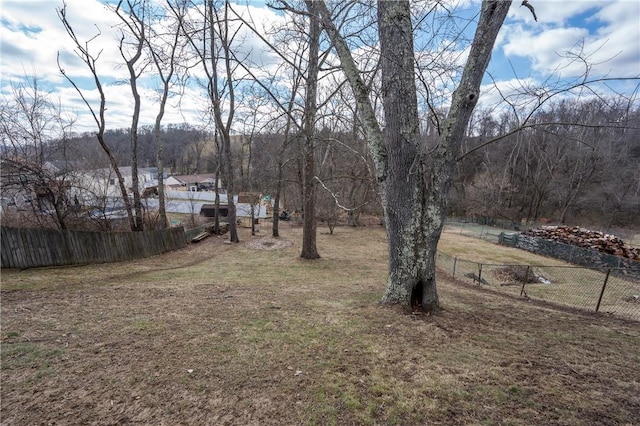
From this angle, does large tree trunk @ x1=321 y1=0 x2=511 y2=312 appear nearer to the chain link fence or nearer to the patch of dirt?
the chain link fence

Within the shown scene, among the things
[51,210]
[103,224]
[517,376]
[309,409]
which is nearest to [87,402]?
[309,409]

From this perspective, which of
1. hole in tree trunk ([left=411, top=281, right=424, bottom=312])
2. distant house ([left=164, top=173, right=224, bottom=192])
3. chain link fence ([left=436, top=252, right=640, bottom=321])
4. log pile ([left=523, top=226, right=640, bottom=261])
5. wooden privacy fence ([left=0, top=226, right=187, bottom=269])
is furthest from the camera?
distant house ([left=164, top=173, right=224, bottom=192])

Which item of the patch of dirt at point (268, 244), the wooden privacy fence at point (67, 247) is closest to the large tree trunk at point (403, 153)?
the wooden privacy fence at point (67, 247)

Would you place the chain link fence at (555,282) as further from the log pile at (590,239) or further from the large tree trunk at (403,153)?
the large tree trunk at (403,153)

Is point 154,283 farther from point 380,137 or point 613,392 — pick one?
point 613,392

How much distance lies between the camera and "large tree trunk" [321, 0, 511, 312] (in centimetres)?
387

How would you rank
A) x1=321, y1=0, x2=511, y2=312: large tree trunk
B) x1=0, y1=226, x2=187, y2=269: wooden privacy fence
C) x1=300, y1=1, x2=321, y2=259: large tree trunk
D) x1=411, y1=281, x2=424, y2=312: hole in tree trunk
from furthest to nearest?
x1=300, y1=1, x2=321, y2=259: large tree trunk, x1=0, y1=226, x2=187, y2=269: wooden privacy fence, x1=411, y1=281, x2=424, y2=312: hole in tree trunk, x1=321, y1=0, x2=511, y2=312: large tree trunk

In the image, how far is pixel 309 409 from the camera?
2.41 metres

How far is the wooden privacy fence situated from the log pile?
22.1m

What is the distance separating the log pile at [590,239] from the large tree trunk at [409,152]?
17.3m

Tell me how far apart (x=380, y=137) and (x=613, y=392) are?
3633 mm

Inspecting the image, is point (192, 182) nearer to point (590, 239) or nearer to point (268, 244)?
point (268, 244)

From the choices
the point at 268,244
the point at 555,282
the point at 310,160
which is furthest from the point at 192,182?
the point at 555,282

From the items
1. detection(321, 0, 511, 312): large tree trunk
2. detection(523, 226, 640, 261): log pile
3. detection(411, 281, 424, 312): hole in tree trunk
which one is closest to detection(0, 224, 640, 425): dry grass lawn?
detection(411, 281, 424, 312): hole in tree trunk
